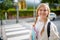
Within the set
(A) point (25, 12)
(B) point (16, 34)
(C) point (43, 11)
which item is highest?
(C) point (43, 11)

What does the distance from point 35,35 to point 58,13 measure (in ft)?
121

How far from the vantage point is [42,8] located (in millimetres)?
3070

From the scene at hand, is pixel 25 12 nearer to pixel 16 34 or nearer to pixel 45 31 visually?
pixel 16 34

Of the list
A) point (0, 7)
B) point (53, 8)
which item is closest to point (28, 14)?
point (53, 8)

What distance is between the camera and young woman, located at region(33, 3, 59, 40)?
301 centimetres

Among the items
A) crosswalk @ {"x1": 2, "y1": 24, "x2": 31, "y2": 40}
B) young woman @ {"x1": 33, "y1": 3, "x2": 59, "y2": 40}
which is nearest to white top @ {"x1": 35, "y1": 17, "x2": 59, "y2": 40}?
young woman @ {"x1": 33, "y1": 3, "x2": 59, "y2": 40}

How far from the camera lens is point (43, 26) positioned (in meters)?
3.05

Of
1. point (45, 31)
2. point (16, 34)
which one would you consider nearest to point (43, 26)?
point (45, 31)

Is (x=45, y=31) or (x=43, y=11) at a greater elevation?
(x=43, y=11)

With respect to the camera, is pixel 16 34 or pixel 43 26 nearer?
pixel 43 26

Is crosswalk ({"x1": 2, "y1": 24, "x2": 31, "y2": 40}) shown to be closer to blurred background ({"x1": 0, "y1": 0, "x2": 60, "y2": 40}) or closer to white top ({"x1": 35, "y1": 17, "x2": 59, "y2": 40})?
white top ({"x1": 35, "y1": 17, "x2": 59, "y2": 40})

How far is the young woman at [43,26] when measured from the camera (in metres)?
3.01

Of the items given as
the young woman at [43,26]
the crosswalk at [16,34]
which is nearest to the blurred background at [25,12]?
the crosswalk at [16,34]

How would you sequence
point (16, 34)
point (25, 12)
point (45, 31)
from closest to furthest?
1. point (45, 31)
2. point (16, 34)
3. point (25, 12)
